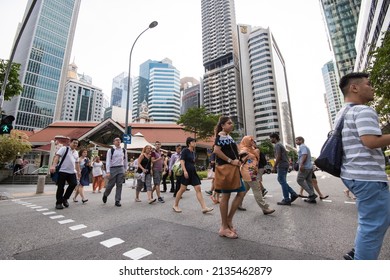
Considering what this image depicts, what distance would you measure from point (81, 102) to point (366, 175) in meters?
146

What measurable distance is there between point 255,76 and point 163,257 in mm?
108298

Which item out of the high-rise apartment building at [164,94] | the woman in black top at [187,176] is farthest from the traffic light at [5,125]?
the high-rise apartment building at [164,94]

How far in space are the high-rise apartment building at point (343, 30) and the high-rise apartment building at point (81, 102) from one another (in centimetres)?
12984

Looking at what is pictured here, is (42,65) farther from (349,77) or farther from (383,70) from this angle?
(349,77)

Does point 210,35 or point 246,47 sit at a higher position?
point 210,35

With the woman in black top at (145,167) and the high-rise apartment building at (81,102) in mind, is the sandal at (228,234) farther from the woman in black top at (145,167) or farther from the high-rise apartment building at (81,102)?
the high-rise apartment building at (81,102)

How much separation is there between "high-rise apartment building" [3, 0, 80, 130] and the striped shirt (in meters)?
102

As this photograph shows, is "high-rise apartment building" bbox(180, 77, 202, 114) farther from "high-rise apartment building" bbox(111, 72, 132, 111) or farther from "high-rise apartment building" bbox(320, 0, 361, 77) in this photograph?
"high-rise apartment building" bbox(320, 0, 361, 77)

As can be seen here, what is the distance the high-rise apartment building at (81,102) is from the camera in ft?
401

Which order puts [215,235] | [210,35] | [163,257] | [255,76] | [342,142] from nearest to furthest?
[342,142]
[163,257]
[215,235]
[255,76]
[210,35]

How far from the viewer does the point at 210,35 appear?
124688 millimetres
